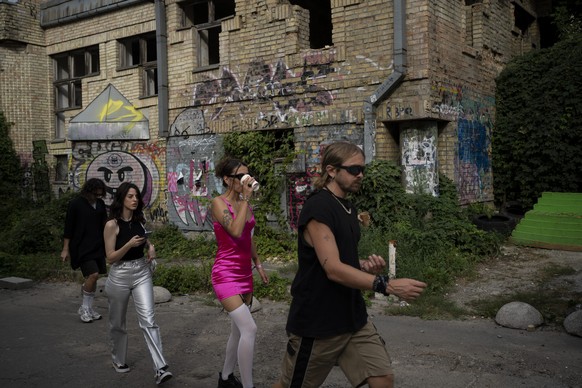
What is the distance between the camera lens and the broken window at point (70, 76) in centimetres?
1549

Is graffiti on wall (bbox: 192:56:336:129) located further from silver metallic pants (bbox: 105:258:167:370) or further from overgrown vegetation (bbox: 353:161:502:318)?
silver metallic pants (bbox: 105:258:167:370)

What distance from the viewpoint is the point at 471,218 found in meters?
10.9

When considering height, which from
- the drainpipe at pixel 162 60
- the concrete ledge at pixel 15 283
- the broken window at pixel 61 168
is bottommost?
the concrete ledge at pixel 15 283

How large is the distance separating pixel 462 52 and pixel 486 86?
4.53 feet

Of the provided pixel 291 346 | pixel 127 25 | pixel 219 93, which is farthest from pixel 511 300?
pixel 127 25

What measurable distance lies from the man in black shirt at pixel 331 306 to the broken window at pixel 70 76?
547 inches

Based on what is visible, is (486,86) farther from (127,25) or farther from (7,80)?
(7,80)

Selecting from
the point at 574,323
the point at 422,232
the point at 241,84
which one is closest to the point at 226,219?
the point at 574,323

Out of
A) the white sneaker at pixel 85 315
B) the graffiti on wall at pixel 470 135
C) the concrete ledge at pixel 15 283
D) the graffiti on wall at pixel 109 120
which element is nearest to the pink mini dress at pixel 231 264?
the white sneaker at pixel 85 315

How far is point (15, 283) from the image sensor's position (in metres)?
9.55

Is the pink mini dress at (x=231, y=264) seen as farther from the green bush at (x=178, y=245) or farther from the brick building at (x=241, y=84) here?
the green bush at (x=178, y=245)

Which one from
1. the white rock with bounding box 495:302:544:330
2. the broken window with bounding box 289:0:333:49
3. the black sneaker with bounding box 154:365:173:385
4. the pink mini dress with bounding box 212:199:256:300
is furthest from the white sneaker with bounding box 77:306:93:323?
the broken window with bounding box 289:0:333:49

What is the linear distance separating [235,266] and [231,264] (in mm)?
37

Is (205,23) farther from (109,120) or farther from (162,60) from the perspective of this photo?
(109,120)
